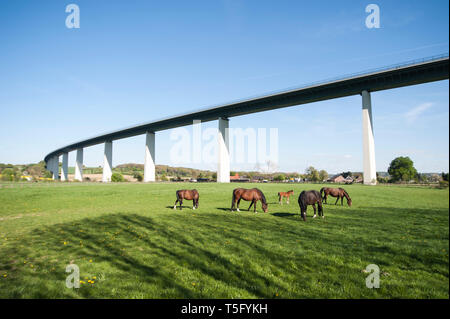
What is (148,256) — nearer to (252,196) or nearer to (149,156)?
(252,196)

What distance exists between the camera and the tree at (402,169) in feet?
282

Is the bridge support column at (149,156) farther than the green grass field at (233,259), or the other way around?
the bridge support column at (149,156)

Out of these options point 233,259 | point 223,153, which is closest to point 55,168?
point 223,153

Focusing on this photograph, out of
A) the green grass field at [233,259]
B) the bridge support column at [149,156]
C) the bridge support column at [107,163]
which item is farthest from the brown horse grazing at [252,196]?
the bridge support column at [107,163]

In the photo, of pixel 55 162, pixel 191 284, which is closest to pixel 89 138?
pixel 55 162

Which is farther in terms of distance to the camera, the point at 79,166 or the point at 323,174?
the point at 323,174

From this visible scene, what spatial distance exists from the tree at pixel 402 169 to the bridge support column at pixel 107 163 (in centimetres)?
12443

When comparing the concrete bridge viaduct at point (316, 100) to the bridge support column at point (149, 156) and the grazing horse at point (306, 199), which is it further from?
the grazing horse at point (306, 199)

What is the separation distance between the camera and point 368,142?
181ft

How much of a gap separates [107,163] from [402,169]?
127m

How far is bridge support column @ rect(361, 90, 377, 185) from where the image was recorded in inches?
2136

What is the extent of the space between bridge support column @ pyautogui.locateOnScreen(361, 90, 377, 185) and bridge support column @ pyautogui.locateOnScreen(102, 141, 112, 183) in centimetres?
10578

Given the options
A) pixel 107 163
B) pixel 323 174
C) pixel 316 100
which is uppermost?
pixel 316 100

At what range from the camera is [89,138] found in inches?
4424
